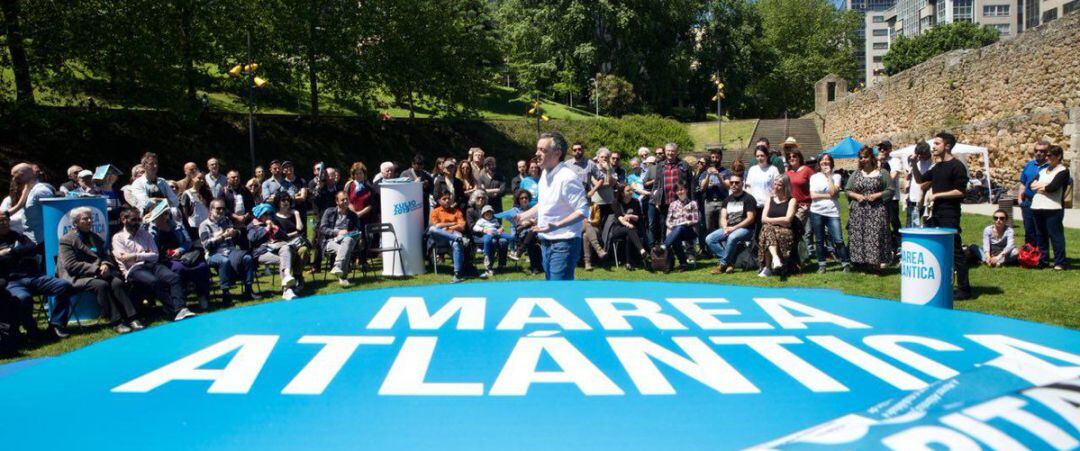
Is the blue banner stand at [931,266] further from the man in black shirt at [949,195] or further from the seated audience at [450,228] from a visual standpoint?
the seated audience at [450,228]

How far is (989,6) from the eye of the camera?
284ft

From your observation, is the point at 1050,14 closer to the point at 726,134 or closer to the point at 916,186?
the point at 726,134

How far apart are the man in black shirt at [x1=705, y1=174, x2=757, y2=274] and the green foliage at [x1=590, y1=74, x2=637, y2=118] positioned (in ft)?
127

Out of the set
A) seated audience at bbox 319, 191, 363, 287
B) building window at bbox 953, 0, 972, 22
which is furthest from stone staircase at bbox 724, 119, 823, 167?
building window at bbox 953, 0, 972, 22

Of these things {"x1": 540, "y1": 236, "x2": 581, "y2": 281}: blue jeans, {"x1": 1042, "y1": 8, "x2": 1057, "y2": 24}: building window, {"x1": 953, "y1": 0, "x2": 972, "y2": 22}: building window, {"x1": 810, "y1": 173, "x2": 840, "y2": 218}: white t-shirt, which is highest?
{"x1": 953, "y1": 0, "x2": 972, "y2": 22}: building window

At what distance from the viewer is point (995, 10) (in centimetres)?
8656

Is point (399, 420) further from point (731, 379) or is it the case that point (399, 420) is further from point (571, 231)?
point (571, 231)

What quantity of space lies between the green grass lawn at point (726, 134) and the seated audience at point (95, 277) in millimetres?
36408

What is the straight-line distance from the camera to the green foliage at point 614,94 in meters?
48.8

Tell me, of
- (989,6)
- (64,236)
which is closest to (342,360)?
(64,236)

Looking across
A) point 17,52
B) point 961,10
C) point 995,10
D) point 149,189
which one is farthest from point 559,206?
point 961,10

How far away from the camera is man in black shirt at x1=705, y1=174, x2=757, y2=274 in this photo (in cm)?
1045

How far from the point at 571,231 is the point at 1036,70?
18.4 meters

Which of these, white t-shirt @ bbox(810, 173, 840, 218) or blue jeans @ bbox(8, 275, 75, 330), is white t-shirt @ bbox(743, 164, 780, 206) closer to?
white t-shirt @ bbox(810, 173, 840, 218)
